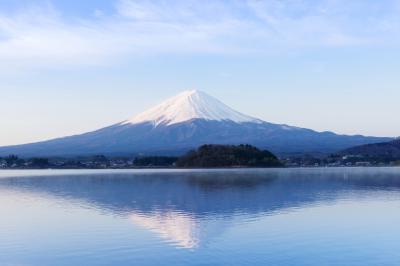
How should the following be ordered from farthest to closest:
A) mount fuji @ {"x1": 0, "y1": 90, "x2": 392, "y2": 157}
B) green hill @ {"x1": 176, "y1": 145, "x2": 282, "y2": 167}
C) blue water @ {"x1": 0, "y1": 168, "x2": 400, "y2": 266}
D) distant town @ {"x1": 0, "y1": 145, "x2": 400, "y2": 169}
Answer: mount fuji @ {"x1": 0, "y1": 90, "x2": 392, "y2": 157}, distant town @ {"x1": 0, "y1": 145, "x2": 400, "y2": 169}, green hill @ {"x1": 176, "y1": 145, "x2": 282, "y2": 167}, blue water @ {"x1": 0, "y1": 168, "x2": 400, "y2": 266}

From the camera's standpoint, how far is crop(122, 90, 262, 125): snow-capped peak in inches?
4067

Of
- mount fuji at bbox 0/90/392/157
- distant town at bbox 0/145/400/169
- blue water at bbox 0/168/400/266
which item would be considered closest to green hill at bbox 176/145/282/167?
distant town at bbox 0/145/400/169

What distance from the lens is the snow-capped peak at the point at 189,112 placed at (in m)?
103

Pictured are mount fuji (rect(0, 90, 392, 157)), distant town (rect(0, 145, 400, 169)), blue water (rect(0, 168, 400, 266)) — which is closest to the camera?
blue water (rect(0, 168, 400, 266))

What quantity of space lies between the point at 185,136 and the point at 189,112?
12.4m

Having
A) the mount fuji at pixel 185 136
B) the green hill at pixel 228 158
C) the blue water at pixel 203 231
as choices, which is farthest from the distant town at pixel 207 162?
the blue water at pixel 203 231

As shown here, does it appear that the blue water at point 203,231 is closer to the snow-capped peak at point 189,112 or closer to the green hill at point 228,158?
the green hill at point 228,158

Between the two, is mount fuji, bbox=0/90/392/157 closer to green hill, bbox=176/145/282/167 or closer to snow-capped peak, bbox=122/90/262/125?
snow-capped peak, bbox=122/90/262/125

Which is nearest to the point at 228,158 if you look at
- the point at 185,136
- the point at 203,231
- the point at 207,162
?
the point at 207,162

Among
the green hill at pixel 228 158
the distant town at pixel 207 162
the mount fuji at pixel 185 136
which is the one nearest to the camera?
the green hill at pixel 228 158

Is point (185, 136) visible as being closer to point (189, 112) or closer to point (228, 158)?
point (189, 112)

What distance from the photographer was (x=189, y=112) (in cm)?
10512

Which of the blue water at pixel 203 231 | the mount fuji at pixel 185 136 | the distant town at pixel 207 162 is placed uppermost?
the mount fuji at pixel 185 136

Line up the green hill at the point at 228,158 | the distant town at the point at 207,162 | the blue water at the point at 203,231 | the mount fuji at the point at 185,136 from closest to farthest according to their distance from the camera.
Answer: the blue water at the point at 203,231, the green hill at the point at 228,158, the distant town at the point at 207,162, the mount fuji at the point at 185,136
